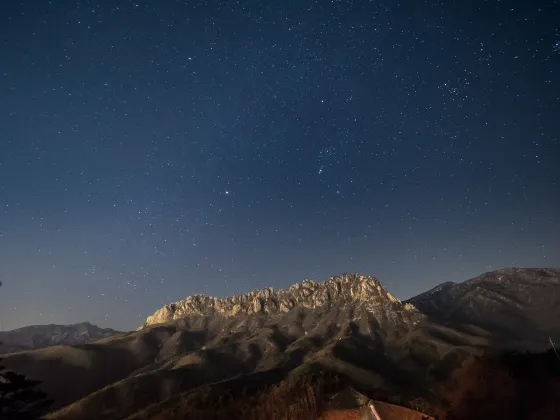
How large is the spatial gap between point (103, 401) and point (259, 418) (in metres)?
175

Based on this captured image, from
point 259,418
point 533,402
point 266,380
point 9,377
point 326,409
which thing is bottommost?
point 266,380

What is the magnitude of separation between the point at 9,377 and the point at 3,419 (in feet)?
9.39

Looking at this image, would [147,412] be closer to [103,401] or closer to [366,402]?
[103,401]

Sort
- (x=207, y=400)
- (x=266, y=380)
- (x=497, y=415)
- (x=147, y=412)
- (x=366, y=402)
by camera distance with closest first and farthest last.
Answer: (x=366, y=402) → (x=497, y=415) → (x=147, y=412) → (x=207, y=400) → (x=266, y=380)

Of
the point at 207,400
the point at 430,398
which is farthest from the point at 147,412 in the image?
the point at 430,398

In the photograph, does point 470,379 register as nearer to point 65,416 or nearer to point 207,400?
point 207,400

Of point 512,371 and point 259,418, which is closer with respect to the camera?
point 259,418

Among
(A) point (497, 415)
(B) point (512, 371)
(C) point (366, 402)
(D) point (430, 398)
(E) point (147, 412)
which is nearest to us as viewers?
(C) point (366, 402)

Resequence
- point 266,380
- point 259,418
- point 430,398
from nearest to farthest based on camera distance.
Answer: point 259,418 < point 430,398 < point 266,380

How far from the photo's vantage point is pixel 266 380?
191625 millimetres

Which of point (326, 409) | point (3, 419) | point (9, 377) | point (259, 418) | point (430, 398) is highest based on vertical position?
point (9, 377)

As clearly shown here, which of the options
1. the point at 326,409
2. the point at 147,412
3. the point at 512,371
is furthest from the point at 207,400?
the point at 326,409

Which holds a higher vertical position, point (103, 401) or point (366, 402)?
point (366, 402)

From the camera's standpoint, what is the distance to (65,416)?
175375mm
